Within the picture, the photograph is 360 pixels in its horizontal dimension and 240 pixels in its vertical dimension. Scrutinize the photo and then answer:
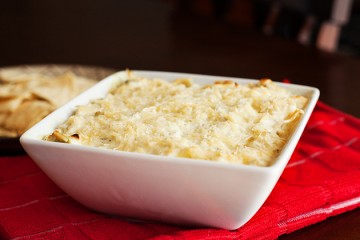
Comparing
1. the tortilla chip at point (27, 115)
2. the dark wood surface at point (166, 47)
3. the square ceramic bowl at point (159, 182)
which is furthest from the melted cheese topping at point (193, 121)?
the dark wood surface at point (166, 47)

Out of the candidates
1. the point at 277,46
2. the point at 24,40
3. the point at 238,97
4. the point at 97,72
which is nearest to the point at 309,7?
the point at 277,46

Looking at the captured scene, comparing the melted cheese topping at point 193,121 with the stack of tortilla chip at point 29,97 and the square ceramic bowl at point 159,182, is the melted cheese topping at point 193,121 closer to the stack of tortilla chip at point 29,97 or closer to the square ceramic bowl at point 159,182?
the square ceramic bowl at point 159,182

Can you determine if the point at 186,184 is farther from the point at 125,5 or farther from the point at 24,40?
the point at 125,5

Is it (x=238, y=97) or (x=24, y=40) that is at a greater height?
(x=238, y=97)

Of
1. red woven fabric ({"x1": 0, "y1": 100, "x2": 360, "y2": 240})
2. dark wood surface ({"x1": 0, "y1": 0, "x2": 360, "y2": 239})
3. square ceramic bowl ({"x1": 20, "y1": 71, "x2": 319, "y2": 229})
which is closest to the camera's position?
square ceramic bowl ({"x1": 20, "y1": 71, "x2": 319, "y2": 229})

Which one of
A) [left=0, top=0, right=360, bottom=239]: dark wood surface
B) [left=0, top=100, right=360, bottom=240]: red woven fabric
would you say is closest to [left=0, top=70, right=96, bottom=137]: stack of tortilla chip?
[left=0, top=100, right=360, bottom=240]: red woven fabric

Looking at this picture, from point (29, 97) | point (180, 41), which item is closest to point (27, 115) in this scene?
point (29, 97)

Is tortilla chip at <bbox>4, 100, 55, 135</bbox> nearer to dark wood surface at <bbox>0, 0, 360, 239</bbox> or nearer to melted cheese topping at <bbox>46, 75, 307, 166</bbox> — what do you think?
melted cheese topping at <bbox>46, 75, 307, 166</bbox>
